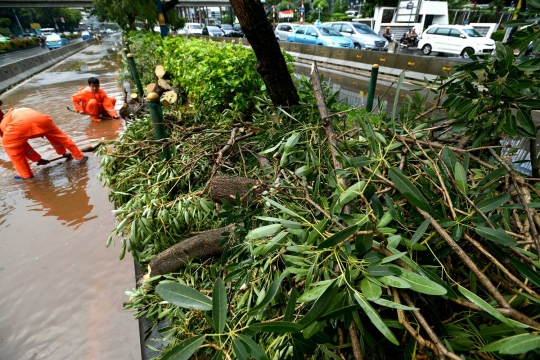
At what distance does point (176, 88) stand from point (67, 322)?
4987 mm

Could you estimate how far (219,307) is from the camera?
2.56 feet

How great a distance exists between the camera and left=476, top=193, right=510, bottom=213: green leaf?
100 cm

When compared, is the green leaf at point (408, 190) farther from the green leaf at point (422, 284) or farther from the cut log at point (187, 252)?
the cut log at point (187, 252)

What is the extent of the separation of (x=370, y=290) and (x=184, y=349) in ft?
1.78

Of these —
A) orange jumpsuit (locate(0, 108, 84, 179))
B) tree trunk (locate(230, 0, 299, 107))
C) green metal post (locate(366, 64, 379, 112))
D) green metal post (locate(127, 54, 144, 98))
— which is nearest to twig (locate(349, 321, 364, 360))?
tree trunk (locate(230, 0, 299, 107))

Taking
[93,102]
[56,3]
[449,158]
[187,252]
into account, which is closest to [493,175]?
[449,158]

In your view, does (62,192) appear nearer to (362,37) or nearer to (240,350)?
(240,350)

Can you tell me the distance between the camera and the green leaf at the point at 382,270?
79cm

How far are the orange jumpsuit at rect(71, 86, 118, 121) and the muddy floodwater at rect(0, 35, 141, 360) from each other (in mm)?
2322

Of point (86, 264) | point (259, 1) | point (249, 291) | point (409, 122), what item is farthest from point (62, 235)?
point (409, 122)

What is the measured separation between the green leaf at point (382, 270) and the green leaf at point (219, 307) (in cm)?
45

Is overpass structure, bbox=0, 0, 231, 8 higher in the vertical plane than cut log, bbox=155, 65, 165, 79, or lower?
higher

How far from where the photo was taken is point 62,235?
133 inches

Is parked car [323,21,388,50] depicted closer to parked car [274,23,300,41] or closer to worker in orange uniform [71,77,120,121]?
parked car [274,23,300,41]
